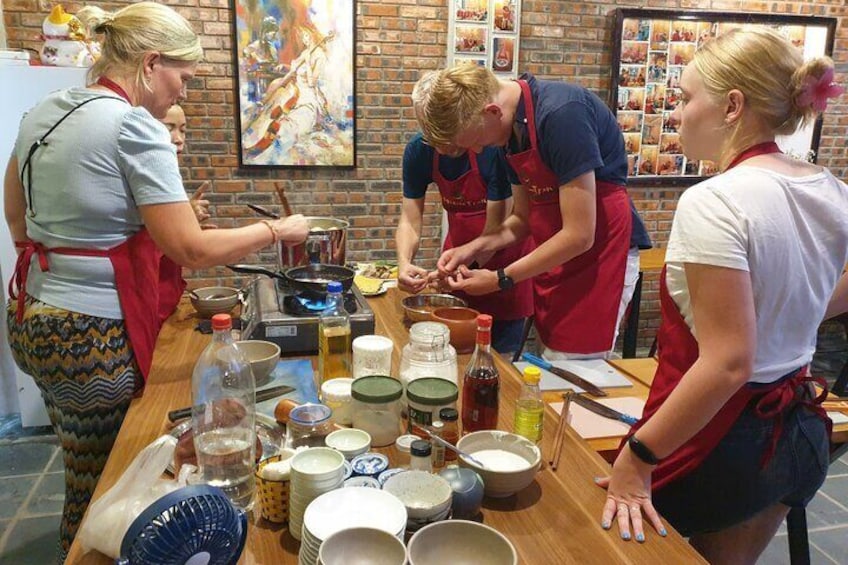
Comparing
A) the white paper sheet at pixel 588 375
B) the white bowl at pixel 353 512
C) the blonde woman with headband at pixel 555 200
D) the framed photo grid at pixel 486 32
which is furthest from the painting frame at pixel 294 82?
the white bowl at pixel 353 512

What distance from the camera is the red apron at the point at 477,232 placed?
2.40 metres

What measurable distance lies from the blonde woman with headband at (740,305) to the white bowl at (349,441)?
45cm

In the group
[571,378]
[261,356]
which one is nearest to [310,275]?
[261,356]

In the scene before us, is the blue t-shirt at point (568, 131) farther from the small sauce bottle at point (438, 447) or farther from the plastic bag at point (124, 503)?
the plastic bag at point (124, 503)

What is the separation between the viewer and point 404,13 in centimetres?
395

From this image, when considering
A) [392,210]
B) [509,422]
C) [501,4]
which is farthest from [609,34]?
[509,422]

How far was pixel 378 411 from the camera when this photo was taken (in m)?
1.26

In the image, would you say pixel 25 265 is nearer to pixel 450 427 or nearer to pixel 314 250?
pixel 314 250

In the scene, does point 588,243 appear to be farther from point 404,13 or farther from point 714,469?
point 404,13

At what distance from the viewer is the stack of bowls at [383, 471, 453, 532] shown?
98 cm

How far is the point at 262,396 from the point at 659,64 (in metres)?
3.92

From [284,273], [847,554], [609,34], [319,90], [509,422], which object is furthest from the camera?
[609,34]

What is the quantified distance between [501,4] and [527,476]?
11.8ft

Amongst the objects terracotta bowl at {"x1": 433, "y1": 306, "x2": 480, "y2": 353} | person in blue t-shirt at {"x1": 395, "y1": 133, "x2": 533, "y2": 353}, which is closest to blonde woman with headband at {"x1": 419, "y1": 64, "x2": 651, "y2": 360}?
person in blue t-shirt at {"x1": 395, "y1": 133, "x2": 533, "y2": 353}
